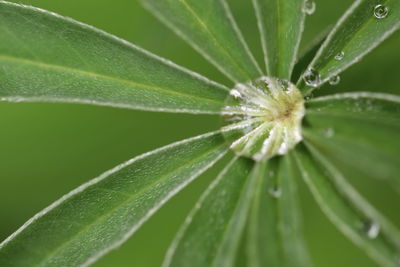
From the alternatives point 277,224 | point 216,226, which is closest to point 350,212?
point 277,224

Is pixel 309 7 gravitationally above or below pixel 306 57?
above

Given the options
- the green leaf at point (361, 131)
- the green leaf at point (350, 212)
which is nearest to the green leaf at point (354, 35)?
the green leaf at point (361, 131)

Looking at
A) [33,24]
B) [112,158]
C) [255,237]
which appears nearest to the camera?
[255,237]

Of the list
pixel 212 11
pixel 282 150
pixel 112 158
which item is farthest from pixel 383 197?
pixel 112 158

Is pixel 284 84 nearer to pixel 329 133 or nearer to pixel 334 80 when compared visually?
pixel 334 80

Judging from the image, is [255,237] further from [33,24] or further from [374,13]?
[33,24]

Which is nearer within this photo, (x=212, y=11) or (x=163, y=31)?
(x=212, y=11)

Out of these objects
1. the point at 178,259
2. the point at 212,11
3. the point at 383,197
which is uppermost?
the point at 212,11

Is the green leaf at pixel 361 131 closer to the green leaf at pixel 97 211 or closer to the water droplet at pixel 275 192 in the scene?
the water droplet at pixel 275 192
